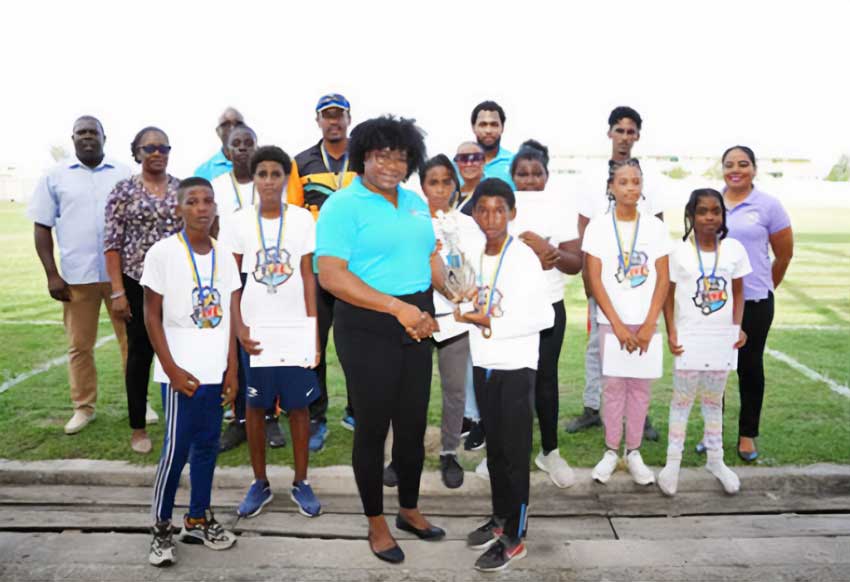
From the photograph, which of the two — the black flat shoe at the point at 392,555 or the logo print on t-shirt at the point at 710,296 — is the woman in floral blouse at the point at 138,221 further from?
the logo print on t-shirt at the point at 710,296

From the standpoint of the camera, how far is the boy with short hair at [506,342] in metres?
3.61

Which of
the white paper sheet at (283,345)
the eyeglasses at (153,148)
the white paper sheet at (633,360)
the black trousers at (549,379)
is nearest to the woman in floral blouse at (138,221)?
the eyeglasses at (153,148)

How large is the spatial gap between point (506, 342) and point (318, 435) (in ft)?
7.07

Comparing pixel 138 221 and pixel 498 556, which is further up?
pixel 138 221

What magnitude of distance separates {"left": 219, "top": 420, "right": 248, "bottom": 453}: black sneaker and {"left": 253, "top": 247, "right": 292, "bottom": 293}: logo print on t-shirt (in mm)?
1439

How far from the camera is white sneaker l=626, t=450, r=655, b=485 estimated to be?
4.57 metres

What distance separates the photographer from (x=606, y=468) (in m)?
4.62

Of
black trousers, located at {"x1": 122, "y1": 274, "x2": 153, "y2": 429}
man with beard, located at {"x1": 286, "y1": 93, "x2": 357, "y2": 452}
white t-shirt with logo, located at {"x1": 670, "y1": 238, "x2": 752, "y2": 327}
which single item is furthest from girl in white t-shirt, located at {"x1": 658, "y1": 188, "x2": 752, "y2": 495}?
black trousers, located at {"x1": 122, "y1": 274, "x2": 153, "y2": 429}

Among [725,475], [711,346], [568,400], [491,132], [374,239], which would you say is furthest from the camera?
[568,400]

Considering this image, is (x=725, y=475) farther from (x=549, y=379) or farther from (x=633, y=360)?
(x=549, y=379)

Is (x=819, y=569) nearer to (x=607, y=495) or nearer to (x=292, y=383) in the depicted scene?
(x=607, y=495)

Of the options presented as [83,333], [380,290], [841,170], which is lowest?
A: [83,333]

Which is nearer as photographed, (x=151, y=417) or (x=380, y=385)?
(x=380, y=385)

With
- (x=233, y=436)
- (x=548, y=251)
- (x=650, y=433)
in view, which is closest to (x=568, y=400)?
(x=650, y=433)
